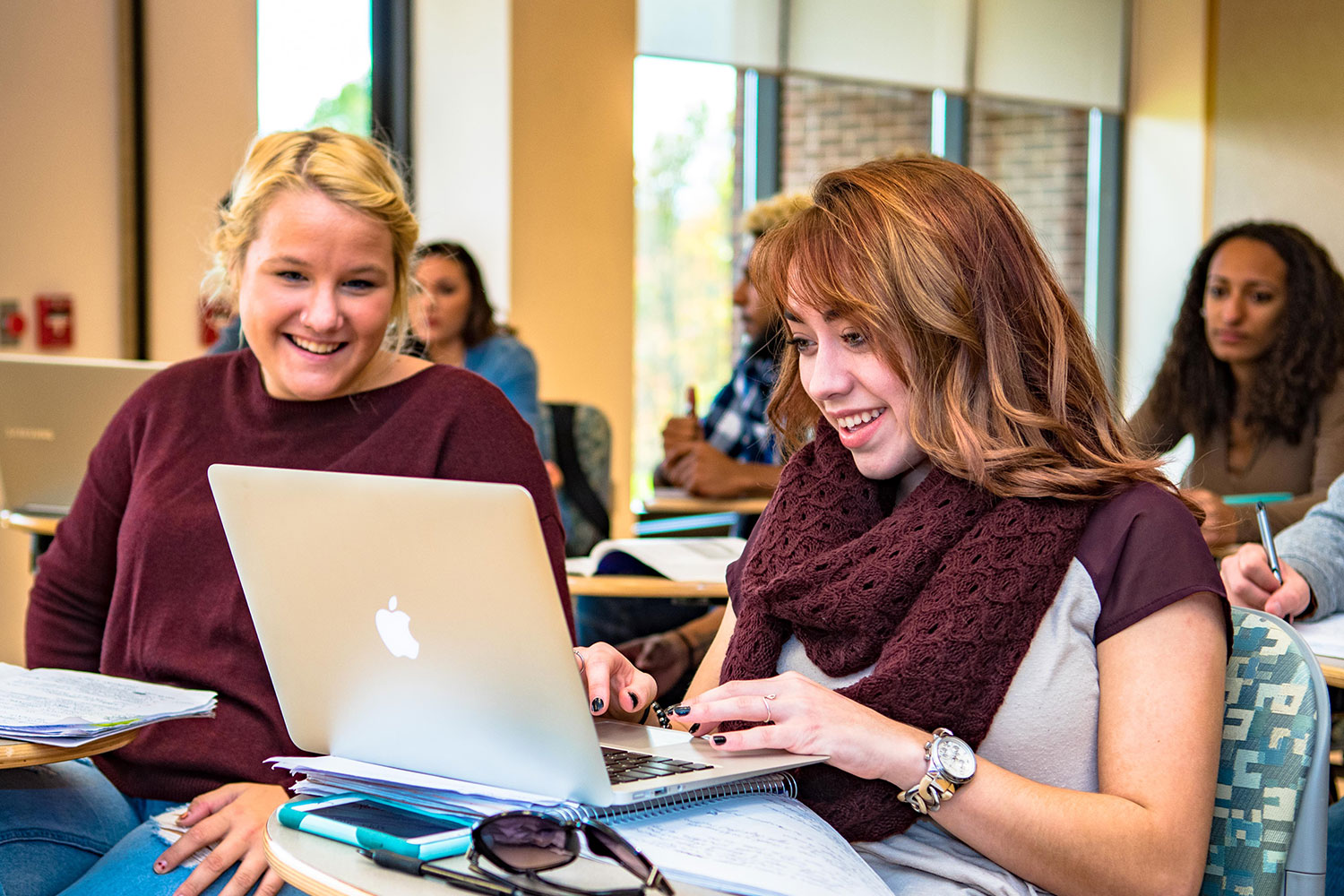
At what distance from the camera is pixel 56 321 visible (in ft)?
14.6

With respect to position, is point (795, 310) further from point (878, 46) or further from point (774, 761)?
point (878, 46)

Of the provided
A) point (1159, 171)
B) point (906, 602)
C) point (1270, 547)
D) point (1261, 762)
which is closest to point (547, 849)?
point (906, 602)

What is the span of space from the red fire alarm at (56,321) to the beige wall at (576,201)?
67.4 inches

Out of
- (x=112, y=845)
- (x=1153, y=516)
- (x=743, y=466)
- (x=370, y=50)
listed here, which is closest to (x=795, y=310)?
(x=1153, y=516)

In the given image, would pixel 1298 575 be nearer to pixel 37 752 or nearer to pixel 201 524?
pixel 201 524

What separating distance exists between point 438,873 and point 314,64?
4.93 meters

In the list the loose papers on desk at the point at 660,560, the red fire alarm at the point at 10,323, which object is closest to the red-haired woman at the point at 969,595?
the loose papers on desk at the point at 660,560

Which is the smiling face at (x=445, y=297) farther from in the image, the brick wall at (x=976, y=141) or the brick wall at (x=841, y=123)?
the brick wall at (x=841, y=123)

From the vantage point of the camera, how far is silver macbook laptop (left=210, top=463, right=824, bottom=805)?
37.1 inches

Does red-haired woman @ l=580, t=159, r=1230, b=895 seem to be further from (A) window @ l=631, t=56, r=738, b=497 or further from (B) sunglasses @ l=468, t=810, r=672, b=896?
(A) window @ l=631, t=56, r=738, b=497

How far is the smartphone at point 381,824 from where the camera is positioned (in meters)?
0.97

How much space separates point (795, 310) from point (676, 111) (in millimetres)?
5155

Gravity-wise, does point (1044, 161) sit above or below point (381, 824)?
above

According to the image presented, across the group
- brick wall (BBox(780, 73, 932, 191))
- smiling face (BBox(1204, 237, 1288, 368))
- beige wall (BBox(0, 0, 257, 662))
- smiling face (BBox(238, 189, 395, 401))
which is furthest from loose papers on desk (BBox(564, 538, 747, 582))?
brick wall (BBox(780, 73, 932, 191))
